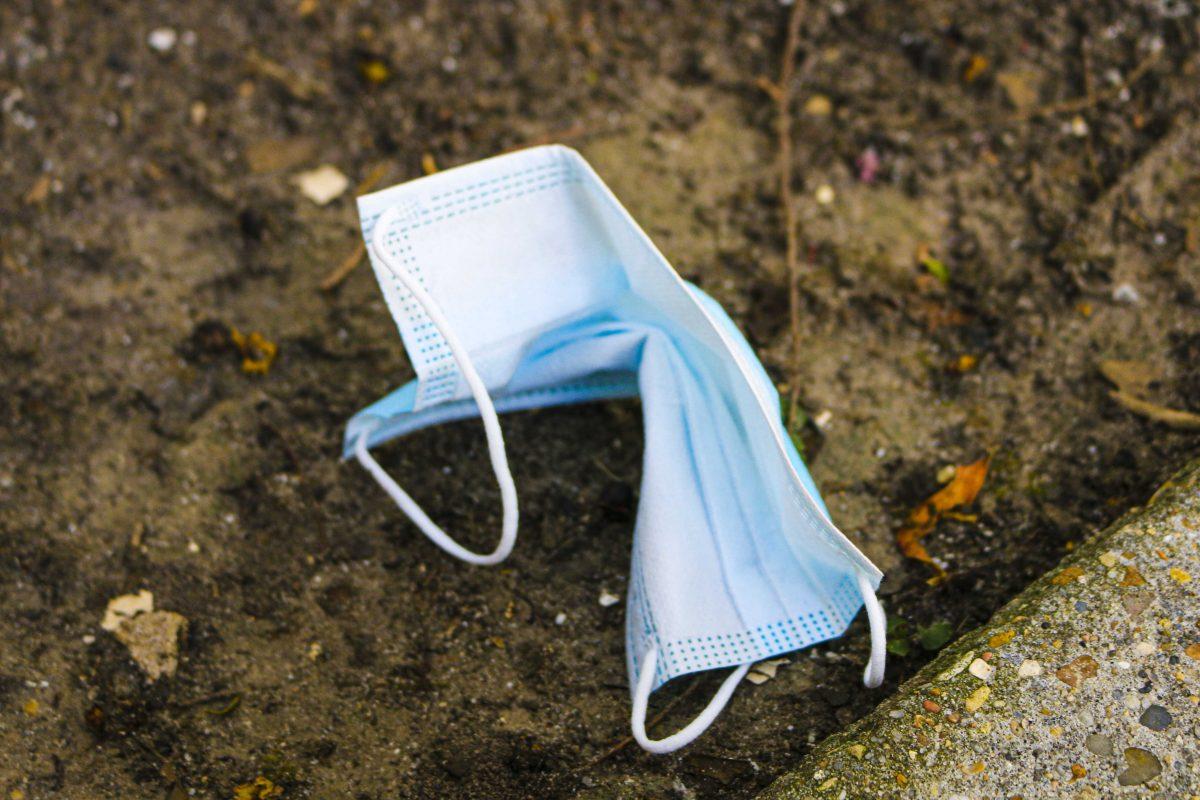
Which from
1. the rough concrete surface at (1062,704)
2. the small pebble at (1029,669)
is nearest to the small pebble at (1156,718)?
the rough concrete surface at (1062,704)

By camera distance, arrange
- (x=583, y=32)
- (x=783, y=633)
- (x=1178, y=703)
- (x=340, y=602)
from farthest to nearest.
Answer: (x=583, y=32), (x=340, y=602), (x=783, y=633), (x=1178, y=703)

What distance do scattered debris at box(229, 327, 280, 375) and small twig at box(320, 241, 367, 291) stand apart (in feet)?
0.63

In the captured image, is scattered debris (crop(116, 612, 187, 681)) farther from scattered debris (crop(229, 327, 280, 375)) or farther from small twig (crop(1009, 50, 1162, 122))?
small twig (crop(1009, 50, 1162, 122))

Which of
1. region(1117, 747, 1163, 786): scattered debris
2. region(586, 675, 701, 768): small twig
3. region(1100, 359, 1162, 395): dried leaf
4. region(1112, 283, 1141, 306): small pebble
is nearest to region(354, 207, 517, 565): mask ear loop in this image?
region(586, 675, 701, 768): small twig

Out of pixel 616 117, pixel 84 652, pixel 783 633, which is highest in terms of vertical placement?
pixel 616 117

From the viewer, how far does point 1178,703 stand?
4.95 ft

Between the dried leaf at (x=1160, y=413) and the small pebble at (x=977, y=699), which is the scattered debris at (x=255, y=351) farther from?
the dried leaf at (x=1160, y=413)

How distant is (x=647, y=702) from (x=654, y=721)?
41mm

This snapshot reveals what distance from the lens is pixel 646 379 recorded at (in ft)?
5.98

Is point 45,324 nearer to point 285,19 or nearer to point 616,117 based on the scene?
point 285,19

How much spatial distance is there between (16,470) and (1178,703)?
2189 mm

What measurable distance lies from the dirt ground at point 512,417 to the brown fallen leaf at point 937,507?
32mm

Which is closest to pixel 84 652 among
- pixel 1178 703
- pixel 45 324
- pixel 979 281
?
pixel 45 324

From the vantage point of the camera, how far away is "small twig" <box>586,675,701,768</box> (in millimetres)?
1723
